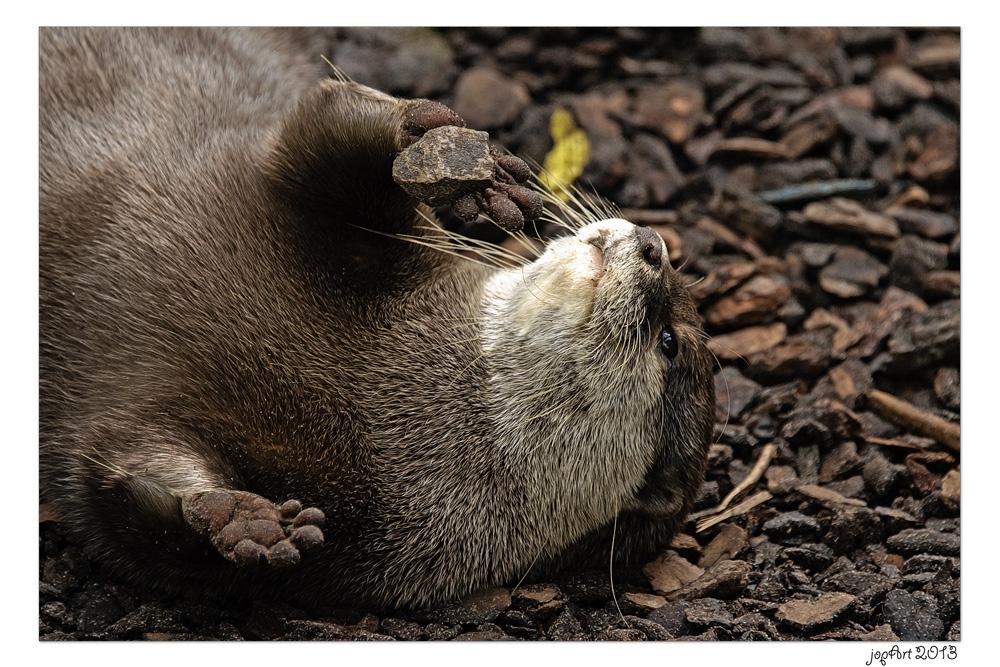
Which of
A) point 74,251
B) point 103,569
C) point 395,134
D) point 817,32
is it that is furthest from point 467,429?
point 817,32

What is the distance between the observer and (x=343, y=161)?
10.9ft

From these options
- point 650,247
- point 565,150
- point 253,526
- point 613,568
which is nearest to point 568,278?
point 650,247

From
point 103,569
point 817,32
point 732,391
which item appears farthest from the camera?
point 817,32

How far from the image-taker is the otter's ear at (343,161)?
329cm

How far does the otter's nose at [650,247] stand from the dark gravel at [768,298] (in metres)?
0.99

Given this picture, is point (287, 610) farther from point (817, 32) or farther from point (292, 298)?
point (817, 32)

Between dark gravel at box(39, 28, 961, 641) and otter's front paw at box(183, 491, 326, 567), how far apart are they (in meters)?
0.55

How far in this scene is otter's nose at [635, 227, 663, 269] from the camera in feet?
10.3

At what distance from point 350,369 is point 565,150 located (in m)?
2.00

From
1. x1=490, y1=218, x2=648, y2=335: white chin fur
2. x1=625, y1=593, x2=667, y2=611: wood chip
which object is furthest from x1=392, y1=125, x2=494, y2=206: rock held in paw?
x1=625, y1=593, x2=667, y2=611: wood chip

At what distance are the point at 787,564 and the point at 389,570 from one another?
4.43 feet

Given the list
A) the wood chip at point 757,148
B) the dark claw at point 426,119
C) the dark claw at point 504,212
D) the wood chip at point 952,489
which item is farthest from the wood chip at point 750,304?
the dark claw at point 426,119

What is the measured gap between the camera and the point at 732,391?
13.4ft
